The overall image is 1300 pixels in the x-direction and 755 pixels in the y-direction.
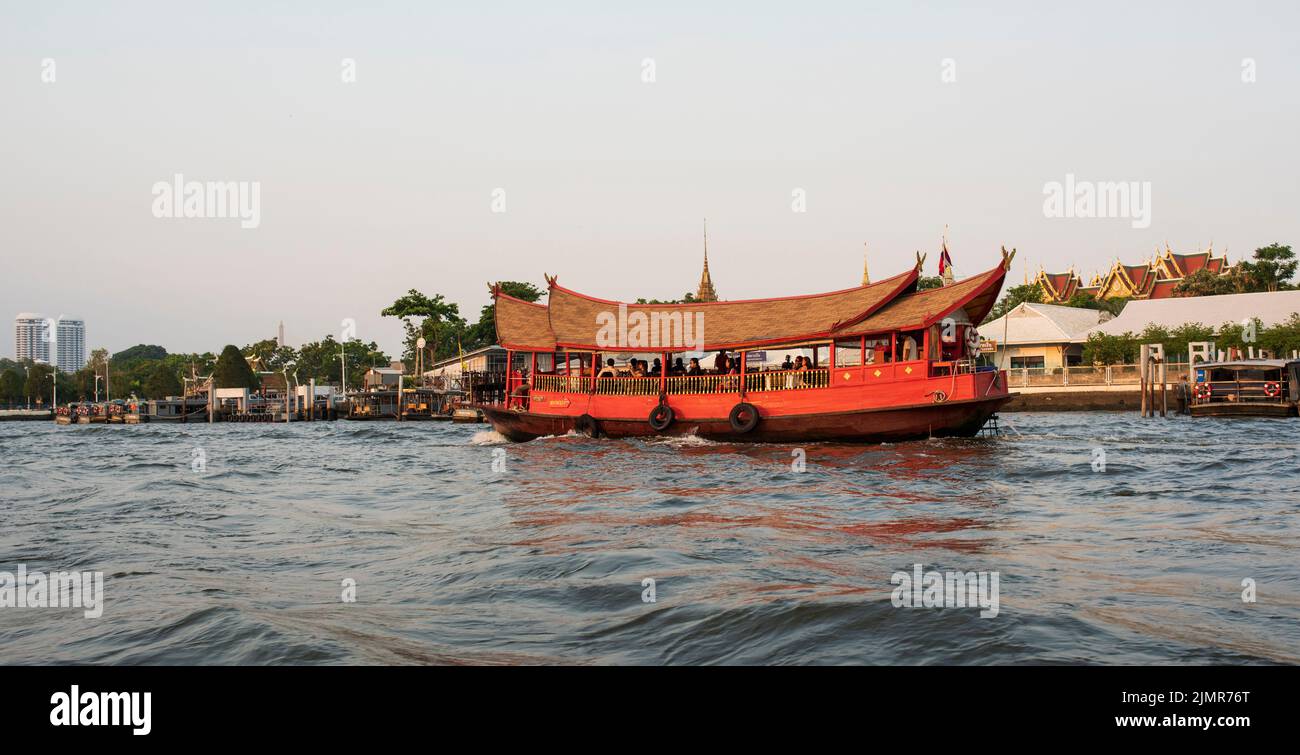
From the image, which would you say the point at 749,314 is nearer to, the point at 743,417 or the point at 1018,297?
the point at 743,417

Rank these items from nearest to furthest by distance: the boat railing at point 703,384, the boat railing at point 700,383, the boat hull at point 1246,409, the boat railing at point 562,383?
1. the boat railing at point 700,383
2. the boat railing at point 703,384
3. the boat railing at point 562,383
4. the boat hull at point 1246,409

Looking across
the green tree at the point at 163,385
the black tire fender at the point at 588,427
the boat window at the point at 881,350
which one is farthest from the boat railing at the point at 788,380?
the green tree at the point at 163,385

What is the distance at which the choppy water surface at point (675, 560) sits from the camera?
17.4 feet

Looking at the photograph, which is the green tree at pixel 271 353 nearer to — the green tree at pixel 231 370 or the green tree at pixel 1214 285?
the green tree at pixel 231 370

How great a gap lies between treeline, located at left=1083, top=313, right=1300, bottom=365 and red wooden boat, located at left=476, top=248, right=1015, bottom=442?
1010 inches

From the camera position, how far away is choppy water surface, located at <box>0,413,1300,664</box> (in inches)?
208

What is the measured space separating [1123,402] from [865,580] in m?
38.5

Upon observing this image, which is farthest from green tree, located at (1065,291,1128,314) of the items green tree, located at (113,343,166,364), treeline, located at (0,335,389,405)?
green tree, located at (113,343,166,364)

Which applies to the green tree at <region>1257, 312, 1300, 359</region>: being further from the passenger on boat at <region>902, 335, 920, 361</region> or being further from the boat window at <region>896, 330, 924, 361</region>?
the passenger on boat at <region>902, 335, 920, 361</region>

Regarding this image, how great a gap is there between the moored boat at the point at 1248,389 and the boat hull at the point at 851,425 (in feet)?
55.3

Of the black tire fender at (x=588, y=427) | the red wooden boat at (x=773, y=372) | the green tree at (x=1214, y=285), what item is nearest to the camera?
the red wooden boat at (x=773, y=372)

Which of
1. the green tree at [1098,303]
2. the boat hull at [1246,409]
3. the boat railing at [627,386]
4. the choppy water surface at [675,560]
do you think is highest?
the green tree at [1098,303]
